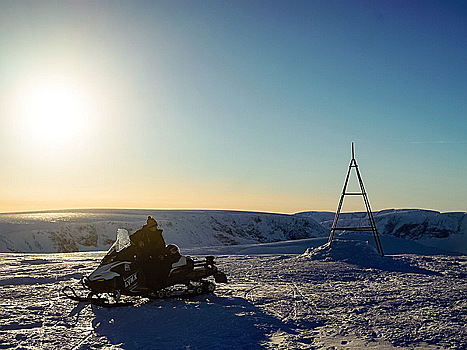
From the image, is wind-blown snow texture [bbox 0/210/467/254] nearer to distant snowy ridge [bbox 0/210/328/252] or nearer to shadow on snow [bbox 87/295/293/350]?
distant snowy ridge [bbox 0/210/328/252]

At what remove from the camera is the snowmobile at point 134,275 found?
356 inches

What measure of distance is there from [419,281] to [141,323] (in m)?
9.23

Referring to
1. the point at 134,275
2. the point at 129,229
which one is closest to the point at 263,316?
the point at 134,275

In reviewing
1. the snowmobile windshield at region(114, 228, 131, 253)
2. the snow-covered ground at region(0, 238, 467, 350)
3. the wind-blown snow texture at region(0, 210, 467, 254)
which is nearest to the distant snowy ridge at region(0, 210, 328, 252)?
the wind-blown snow texture at region(0, 210, 467, 254)

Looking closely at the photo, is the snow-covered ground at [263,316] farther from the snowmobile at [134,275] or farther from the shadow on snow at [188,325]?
the snowmobile at [134,275]

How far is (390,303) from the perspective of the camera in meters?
9.45

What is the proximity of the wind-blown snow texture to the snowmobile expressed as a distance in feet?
76.0

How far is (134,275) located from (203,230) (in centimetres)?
6679

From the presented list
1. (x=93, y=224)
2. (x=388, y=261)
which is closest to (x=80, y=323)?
(x=388, y=261)

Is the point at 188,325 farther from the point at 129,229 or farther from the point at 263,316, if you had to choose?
the point at 129,229

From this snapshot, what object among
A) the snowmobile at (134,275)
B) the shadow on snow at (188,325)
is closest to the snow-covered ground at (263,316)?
the shadow on snow at (188,325)

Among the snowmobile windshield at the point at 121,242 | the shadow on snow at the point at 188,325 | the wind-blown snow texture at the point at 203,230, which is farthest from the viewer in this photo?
the wind-blown snow texture at the point at 203,230

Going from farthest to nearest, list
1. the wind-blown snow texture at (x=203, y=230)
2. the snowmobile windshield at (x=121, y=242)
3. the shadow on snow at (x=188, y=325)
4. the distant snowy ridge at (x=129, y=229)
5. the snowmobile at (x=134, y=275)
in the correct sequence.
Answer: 1. the distant snowy ridge at (x=129, y=229)
2. the wind-blown snow texture at (x=203, y=230)
3. the snowmobile windshield at (x=121, y=242)
4. the snowmobile at (x=134, y=275)
5. the shadow on snow at (x=188, y=325)

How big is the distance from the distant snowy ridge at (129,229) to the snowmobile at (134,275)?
43244 millimetres
